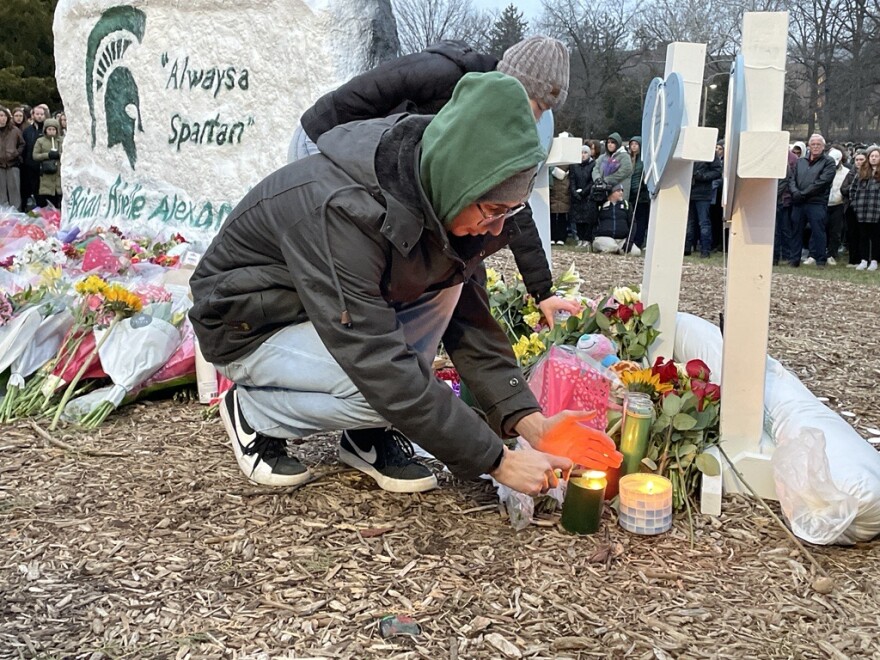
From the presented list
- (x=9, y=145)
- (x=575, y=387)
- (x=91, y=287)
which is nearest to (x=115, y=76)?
(x=91, y=287)

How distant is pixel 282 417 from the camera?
2357 millimetres

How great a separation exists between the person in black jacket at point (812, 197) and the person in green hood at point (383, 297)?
8691 millimetres

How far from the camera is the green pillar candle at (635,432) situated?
2.35 meters

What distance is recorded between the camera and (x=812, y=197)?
9.90m

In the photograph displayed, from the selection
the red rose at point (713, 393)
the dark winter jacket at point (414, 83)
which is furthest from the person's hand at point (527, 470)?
the dark winter jacket at point (414, 83)

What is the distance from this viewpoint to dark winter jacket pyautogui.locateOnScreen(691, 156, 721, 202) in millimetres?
10312

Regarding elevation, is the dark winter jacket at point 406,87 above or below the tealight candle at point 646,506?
above

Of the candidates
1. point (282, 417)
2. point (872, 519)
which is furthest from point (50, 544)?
point (872, 519)

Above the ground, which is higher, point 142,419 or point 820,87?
point 820,87

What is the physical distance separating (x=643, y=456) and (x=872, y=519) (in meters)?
0.59

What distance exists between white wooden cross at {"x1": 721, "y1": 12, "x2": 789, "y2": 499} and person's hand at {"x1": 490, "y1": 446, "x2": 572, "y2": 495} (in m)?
0.73

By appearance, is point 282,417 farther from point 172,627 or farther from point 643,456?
point 643,456

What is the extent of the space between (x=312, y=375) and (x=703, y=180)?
909cm

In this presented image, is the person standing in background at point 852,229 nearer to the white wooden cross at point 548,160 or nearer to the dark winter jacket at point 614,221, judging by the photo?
the dark winter jacket at point 614,221
